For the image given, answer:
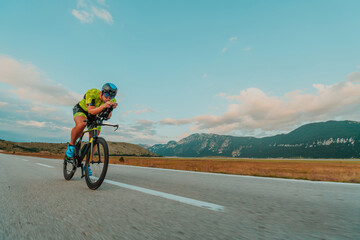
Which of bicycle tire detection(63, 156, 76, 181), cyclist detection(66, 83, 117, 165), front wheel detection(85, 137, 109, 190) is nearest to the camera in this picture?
front wheel detection(85, 137, 109, 190)

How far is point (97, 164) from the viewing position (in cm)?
421

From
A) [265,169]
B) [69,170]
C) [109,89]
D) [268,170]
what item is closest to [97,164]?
[109,89]

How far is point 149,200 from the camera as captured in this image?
9.57 ft

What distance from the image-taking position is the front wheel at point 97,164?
3.82 m

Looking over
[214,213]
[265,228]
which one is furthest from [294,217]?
[214,213]

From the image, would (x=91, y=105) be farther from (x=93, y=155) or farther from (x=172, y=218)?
(x=172, y=218)

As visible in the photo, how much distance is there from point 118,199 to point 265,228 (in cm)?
201

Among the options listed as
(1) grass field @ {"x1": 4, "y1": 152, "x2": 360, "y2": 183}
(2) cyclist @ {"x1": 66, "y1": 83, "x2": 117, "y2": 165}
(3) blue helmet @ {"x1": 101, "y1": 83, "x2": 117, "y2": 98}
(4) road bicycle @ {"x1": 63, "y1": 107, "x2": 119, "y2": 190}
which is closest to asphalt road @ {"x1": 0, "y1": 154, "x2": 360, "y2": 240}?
(4) road bicycle @ {"x1": 63, "y1": 107, "x2": 119, "y2": 190}

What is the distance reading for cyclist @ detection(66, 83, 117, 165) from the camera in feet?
14.0

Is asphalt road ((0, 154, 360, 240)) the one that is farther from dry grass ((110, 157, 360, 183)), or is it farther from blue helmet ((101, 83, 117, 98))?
dry grass ((110, 157, 360, 183))

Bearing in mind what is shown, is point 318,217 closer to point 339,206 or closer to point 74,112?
point 339,206

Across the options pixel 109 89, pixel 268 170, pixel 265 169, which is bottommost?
pixel 265 169

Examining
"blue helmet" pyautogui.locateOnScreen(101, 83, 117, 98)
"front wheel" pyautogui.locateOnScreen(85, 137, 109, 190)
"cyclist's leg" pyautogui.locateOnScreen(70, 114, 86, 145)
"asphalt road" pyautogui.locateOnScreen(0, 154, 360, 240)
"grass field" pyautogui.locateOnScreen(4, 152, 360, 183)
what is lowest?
"grass field" pyautogui.locateOnScreen(4, 152, 360, 183)

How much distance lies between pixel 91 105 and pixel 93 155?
1.07 metres
